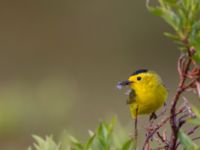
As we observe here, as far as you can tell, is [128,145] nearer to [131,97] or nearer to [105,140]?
[105,140]

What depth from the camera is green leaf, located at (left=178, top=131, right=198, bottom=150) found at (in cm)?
143

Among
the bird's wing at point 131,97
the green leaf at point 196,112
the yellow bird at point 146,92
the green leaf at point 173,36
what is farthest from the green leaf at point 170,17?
the bird's wing at point 131,97

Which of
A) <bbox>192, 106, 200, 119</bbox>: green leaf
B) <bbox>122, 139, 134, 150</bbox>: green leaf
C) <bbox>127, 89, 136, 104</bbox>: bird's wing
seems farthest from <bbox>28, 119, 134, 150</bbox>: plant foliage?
<bbox>127, 89, 136, 104</bbox>: bird's wing

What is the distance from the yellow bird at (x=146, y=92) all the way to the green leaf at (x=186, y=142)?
723 mm

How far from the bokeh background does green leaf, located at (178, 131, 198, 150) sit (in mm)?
6685

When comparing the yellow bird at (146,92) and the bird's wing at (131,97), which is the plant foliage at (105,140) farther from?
the bird's wing at (131,97)

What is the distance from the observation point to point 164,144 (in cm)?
161

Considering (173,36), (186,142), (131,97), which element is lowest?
(186,142)

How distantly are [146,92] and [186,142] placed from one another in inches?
40.7

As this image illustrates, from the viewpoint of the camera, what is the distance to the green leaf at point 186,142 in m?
1.43

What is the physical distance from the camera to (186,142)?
1.44 meters

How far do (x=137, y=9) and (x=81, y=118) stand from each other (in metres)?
3.91

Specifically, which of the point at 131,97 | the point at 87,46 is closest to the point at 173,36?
the point at 131,97

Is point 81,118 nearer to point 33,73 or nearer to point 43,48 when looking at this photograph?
point 33,73
